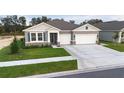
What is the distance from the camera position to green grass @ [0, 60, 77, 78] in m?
8.65

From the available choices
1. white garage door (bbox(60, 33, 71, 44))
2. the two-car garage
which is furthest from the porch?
the two-car garage

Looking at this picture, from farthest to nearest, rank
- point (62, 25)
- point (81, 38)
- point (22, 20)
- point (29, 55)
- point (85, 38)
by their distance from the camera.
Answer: point (62, 25)
point (85, 38)
point (81, 38)
point (22, 20)
point (29, 55)

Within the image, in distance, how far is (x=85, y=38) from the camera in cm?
2234

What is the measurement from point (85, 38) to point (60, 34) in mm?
4075

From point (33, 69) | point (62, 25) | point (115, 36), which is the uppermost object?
point (62, 25)

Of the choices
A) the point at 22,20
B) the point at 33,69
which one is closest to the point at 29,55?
the point at 33,69

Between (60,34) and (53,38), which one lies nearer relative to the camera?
(60,34)

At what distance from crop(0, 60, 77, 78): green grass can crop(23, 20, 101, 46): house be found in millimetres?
9786

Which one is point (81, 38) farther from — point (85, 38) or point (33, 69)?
point (33, 69)

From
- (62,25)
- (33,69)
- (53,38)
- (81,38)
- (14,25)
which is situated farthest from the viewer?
(62,25)

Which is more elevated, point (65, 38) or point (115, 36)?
point (115, 36)

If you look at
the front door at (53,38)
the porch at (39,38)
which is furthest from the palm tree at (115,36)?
the front door at (53,38)
